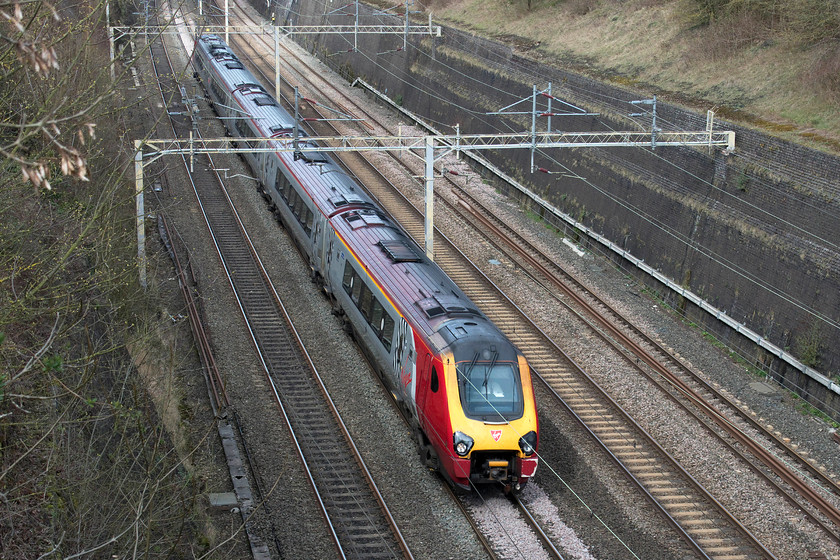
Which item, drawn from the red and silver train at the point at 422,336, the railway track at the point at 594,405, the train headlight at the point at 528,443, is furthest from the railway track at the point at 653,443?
the red and silver train at the point at 422,336

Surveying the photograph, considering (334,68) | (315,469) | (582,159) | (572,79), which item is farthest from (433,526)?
(334,68)

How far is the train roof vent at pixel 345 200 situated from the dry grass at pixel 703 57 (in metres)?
11.6

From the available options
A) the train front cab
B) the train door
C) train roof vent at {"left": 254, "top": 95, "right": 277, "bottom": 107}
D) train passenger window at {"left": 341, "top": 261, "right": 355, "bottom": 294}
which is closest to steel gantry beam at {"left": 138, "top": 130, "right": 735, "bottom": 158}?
train roof vent at {"left": 254, "top": 95, "right": 277, "bottom": 107}

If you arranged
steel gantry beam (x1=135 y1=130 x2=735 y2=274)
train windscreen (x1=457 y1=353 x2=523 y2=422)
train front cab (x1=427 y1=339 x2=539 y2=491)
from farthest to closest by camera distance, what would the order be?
1. steel gantry beam (x1=135 y1=130 x2=735 y2=274)
2. train windscreen (x1=457 y1=353 x2=523 y2=422)
3. train front cab (x1=427 y1=339 x2=539 y2=491)

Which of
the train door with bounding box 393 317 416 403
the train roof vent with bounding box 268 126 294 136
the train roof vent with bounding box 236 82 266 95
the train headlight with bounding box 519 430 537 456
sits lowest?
the train headlight with bounding box 519 430 537 456

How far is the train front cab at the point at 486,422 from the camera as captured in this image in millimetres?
14047

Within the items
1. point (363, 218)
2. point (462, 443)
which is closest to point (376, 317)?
→ point (363, 218)

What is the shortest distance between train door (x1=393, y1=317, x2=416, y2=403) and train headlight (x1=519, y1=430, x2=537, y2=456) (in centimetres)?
243

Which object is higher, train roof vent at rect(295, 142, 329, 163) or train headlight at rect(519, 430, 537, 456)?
train roof vent at rect(295, 142, 329, 163)

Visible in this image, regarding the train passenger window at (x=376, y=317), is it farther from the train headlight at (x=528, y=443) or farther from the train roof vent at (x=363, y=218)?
the train headlight at (x=528, y=443)

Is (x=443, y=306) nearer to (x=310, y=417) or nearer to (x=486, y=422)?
(x=486, y=422)

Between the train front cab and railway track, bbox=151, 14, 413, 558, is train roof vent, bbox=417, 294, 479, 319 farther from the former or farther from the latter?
railway track, bbox=151, 14, 413, 558

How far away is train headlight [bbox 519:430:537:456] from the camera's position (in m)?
14.2

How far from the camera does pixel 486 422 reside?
1419cm
